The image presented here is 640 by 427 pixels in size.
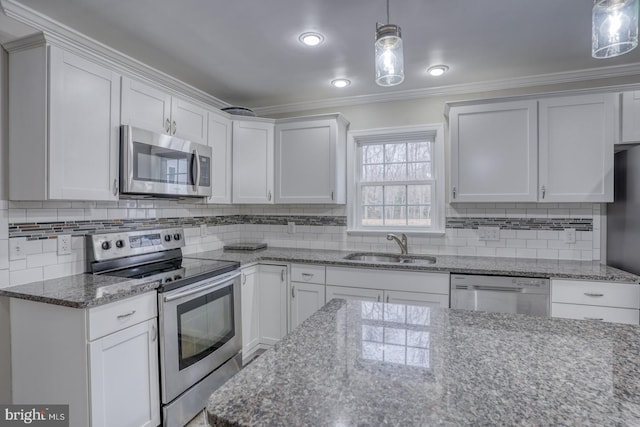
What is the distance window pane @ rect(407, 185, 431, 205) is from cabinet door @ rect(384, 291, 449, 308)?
1.02 meters

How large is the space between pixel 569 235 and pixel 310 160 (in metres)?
2.24

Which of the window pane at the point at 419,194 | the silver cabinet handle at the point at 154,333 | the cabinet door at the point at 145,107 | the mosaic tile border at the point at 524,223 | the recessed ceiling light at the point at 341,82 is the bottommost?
the silver cabinet handle at the point at 154,333

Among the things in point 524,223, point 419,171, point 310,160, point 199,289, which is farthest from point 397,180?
point 199,289

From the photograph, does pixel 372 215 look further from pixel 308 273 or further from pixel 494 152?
pixel 494 152

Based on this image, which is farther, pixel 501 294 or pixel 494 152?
pixel 494 152

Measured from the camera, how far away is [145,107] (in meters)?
2.21

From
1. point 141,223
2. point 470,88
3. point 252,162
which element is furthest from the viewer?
point 252,162

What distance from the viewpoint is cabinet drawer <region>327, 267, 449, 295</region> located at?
8.11 ft

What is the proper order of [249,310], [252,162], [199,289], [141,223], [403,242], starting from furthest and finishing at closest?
[252,162]
[403,242]
[249,310]
[141,223]
[199,289]

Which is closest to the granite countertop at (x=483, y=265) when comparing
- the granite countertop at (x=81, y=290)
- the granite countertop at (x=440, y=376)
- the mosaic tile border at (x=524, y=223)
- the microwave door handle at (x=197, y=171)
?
the mosaic tile border at (x=524, y=223)

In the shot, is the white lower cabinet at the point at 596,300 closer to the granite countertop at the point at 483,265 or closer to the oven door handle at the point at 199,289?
the granite countertop at the point at 483,265

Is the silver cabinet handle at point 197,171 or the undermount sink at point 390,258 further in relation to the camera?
the undermount sink at point 390,258

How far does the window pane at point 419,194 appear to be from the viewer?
3.20 metres

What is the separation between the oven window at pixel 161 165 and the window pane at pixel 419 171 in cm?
199
